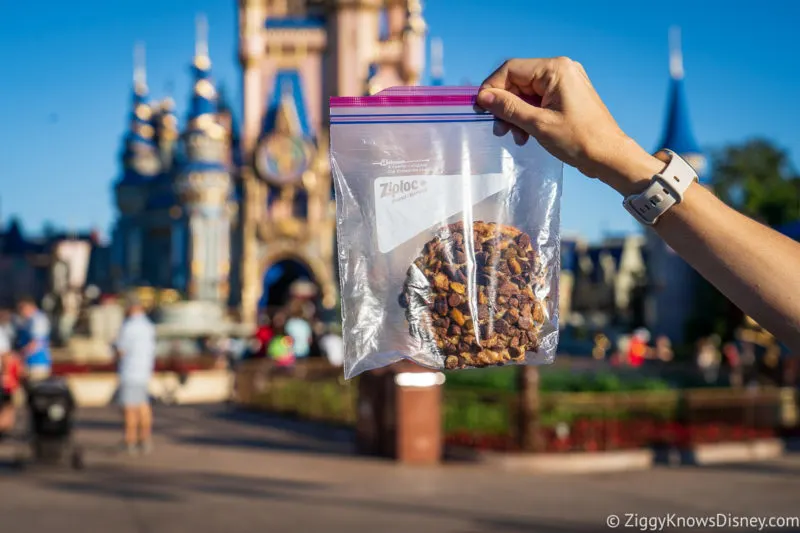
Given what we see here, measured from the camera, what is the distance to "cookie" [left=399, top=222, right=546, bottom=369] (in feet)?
7.01

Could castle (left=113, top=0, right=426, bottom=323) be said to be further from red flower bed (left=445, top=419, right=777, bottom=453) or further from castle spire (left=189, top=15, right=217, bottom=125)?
red flower bed (left=445, top=419, right=777, bottom=453)

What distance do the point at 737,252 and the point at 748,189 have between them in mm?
46803

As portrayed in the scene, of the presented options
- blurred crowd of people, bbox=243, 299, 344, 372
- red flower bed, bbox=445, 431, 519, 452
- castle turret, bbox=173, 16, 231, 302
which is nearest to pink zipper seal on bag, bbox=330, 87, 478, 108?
red flower bed, bbox=445, 431, 519, 452

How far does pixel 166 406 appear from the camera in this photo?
66.5ft

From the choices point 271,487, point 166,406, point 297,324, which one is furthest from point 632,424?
point 166,406

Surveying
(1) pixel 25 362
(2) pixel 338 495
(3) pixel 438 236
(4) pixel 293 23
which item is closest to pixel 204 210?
(4) pixel 293 23

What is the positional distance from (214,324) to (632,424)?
84.4ft

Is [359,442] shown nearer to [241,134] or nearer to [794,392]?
[794,392]

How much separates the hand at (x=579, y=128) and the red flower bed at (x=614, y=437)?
10045mm

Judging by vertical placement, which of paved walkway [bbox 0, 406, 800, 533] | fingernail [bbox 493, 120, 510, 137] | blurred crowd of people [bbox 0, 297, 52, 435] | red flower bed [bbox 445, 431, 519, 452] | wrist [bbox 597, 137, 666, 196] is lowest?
paved walkway [bbox 0, 406, 800, 533]

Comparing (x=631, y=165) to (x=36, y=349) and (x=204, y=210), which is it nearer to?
(x=36, y=349)

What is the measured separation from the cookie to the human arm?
28 cm

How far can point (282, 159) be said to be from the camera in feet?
175

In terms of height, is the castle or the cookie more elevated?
the castle
